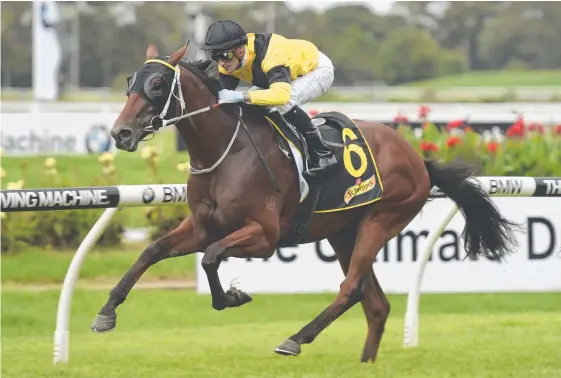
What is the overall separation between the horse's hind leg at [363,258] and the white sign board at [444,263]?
199 centimetres

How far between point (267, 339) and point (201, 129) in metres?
Result: 2.12

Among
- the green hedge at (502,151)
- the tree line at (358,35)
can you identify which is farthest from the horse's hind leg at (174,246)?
the tree line at (358,35)

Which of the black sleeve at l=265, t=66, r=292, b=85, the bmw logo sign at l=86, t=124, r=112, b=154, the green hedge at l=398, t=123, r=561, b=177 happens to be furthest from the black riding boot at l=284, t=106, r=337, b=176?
the bmw logo sign at l=86, t=124, r=112, b=154

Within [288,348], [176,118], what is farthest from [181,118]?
[288,348]

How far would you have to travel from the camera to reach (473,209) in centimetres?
661

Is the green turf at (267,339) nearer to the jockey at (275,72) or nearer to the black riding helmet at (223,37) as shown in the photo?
the jockey at (275,72)

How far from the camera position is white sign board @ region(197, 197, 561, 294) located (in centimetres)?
836

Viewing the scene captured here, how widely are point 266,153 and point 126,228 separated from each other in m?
5.87

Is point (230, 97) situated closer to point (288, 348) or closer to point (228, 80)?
point (228, 80)

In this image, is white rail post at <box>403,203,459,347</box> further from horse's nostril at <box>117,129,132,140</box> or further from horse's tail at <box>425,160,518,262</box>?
horse's nostril at <box>117,129,132,140</box>

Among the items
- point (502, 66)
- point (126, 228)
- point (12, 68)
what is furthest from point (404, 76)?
point (126, 228)

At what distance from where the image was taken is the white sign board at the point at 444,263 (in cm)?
836

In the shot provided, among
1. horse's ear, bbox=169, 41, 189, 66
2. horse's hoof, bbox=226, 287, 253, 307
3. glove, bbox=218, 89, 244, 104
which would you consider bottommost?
horse's hoof, bbox=226, 287, 253, 307

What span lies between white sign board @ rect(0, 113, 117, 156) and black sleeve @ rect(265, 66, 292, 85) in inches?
463
